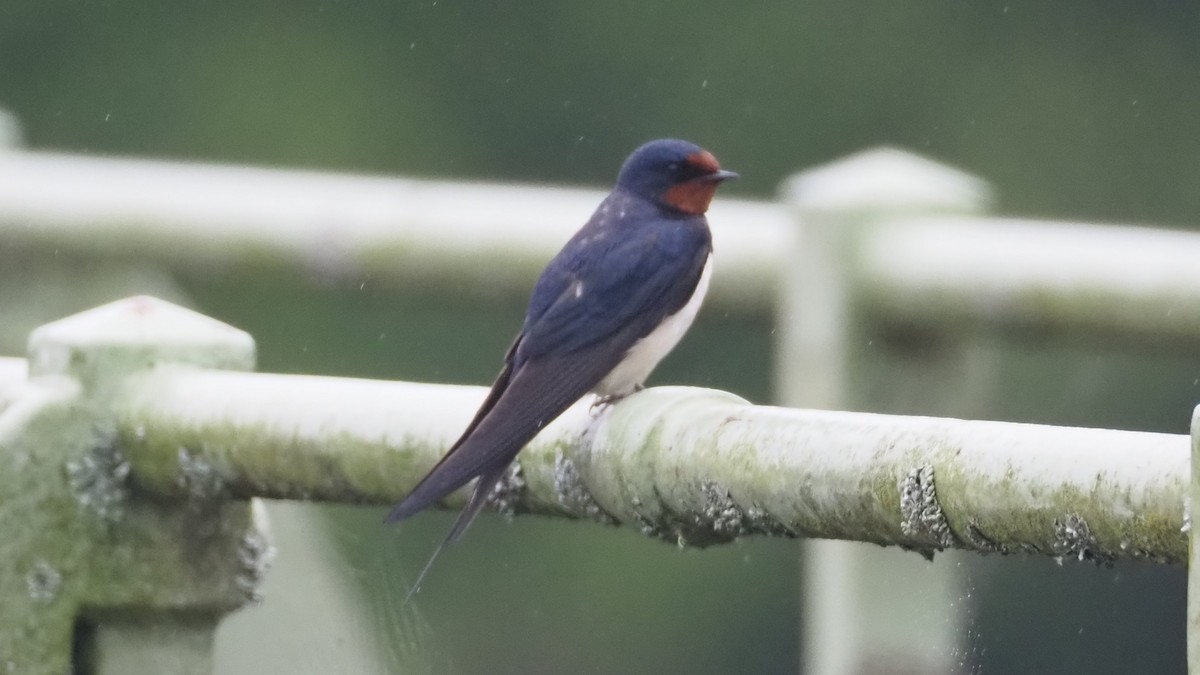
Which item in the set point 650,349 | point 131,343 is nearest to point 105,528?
point 131,343

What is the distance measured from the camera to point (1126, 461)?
0.77 m

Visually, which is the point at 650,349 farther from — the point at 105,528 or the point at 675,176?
the point at 105,528

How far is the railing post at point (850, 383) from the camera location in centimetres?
141

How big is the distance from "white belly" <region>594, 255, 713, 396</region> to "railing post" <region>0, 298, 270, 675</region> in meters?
0.43

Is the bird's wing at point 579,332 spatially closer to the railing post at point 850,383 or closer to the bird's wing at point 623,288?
the bird's wing at point 623,288

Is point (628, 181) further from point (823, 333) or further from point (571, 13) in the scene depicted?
point (571, 13)

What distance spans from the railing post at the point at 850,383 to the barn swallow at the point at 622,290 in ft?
0.40

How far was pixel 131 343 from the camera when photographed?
4.22 feet

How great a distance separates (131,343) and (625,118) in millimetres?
7051

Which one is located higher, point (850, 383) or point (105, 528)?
point (850, 383)

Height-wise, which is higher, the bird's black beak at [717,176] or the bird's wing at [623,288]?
the bird's black beak at [717,176]

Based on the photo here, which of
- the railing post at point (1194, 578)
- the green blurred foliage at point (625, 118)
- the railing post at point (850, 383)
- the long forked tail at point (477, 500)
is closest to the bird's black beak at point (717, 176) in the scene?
the railing post at point (850, 383)

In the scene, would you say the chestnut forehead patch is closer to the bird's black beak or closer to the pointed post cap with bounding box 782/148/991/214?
the bird's black beak

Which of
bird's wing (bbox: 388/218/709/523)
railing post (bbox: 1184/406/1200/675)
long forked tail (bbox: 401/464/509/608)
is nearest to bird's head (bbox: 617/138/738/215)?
bird's wing (bbox: 388/218/709/523)
